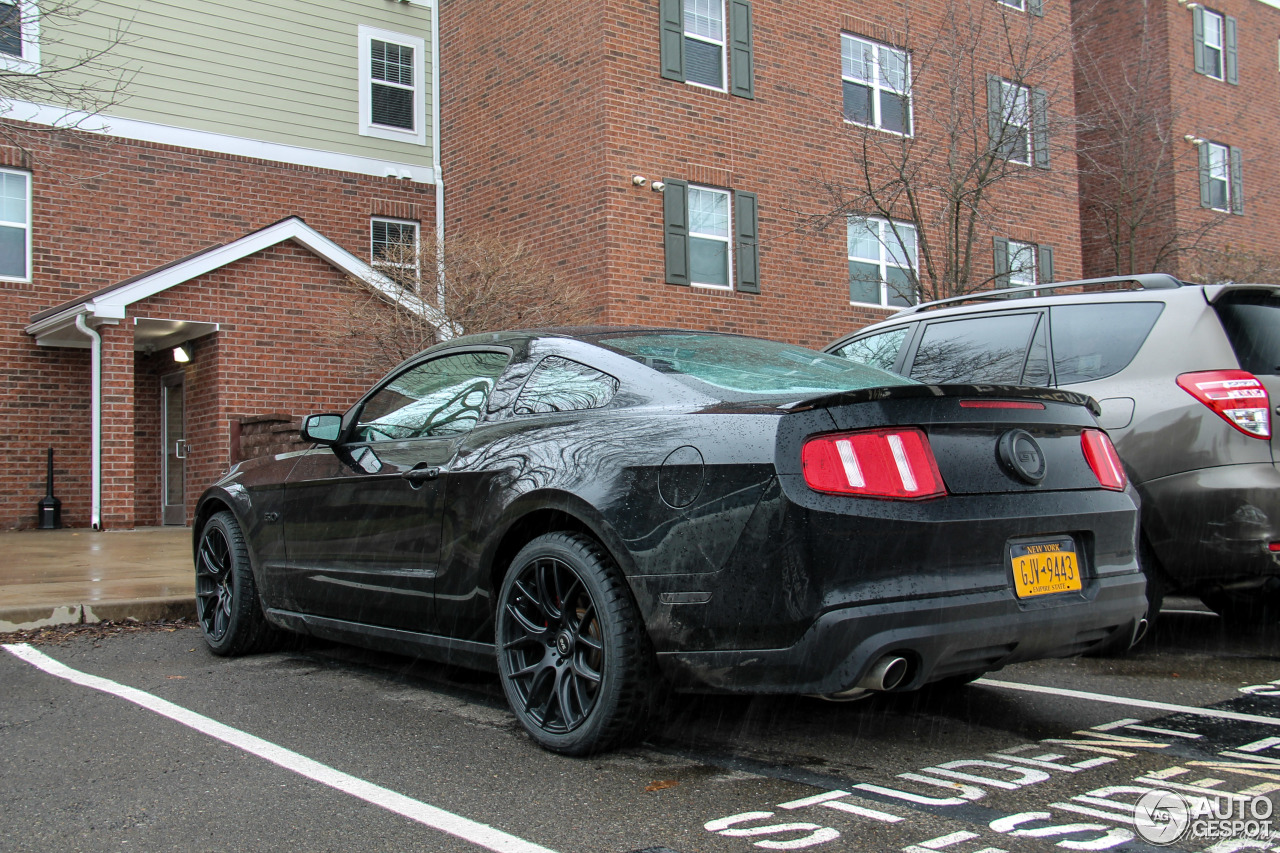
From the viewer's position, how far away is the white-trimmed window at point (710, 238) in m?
14.3

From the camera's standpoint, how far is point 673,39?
46.5 feet

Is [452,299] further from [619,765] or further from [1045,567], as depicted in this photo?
[1045,567]

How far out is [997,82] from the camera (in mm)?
12766

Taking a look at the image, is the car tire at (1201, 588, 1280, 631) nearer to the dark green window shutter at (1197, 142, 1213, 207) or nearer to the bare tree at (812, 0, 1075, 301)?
the bare tree at (812, 0, 1075, 301)

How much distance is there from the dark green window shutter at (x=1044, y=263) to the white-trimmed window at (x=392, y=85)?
9.90 metres

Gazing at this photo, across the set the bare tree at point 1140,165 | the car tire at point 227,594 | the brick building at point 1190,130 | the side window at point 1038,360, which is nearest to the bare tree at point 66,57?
the car tire at point 227,594

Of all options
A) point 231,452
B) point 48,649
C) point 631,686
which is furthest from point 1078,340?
point 231,452

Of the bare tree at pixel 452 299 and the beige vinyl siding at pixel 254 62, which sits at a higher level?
the beige vinyl siding at pixel 254 62

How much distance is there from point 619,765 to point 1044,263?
53.6ft

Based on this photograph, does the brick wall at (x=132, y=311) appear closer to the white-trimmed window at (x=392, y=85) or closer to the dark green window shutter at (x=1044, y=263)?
the white-trimmed window at (x=392, y=85)

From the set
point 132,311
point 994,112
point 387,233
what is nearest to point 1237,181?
point 994,112

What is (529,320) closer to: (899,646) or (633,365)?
(633,365)

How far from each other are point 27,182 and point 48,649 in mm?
9991

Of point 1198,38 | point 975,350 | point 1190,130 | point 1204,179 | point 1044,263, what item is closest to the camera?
point 975,350
